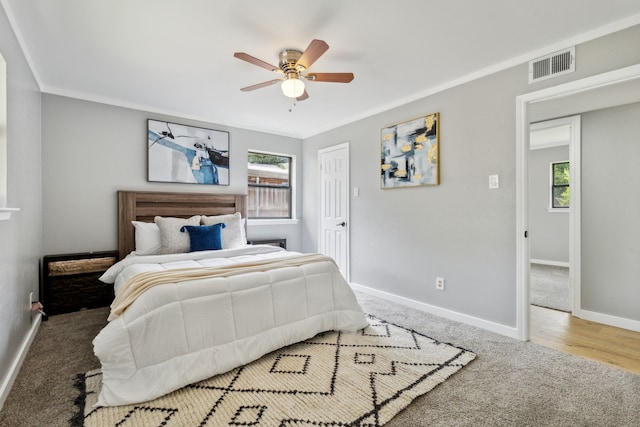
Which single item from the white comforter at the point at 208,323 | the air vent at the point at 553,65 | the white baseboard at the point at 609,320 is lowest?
the white baseboard at the point at 609,320

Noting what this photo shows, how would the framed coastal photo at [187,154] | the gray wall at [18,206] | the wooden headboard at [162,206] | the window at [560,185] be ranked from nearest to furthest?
the gray wall at [18,206] → the wooden headboard at [162,206] → the framed coastal photo at [187,154] → the window at [560,185]

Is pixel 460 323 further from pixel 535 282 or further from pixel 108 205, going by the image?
pixel 108 205

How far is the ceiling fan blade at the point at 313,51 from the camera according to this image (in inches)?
→ 76.9

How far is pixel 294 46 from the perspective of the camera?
2408mm

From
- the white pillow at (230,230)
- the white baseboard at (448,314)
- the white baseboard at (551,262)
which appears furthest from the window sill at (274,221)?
the white baseboard at (551,262)

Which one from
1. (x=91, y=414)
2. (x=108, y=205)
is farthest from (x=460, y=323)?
(x=108, y=205)

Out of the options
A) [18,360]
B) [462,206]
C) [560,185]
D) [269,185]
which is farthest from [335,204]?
[560,185]

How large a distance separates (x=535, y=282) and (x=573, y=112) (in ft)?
8.29

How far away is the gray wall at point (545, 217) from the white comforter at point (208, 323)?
508cm

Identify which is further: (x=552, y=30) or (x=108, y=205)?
(x=108, y=205)

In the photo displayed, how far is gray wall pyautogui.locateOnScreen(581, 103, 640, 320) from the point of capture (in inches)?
116

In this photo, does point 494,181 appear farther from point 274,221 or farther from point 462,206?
point 274,221

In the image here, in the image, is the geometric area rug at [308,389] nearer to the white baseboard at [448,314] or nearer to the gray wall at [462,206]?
the white baseboard at [448,314]

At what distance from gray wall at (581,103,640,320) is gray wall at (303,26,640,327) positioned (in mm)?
1267
